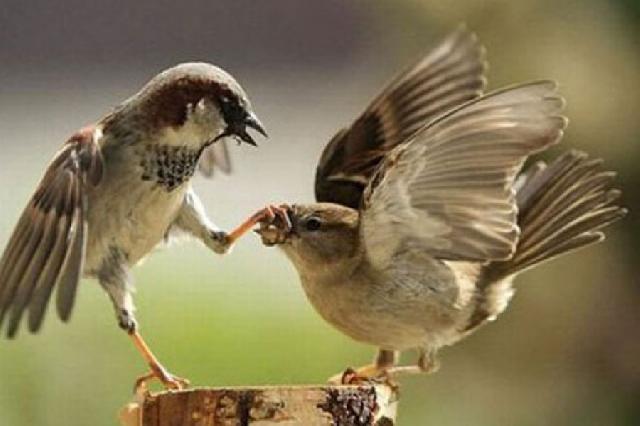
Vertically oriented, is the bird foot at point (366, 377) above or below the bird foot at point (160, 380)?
below

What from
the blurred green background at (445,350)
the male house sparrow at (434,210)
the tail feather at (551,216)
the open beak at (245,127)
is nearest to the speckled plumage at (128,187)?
the open beak at (245,127)

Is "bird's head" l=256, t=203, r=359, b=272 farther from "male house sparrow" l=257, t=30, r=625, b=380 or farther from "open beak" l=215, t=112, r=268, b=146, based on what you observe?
"open beak" l=215, t=112, r=268, b=146

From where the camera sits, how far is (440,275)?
2.20 meters

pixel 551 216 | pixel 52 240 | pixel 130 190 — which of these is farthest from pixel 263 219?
pixel 551 216

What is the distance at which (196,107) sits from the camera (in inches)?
77.5

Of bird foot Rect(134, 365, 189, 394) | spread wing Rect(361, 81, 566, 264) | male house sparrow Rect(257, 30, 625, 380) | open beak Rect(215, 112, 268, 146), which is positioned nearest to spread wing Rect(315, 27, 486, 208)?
male house sparrow Rect(257, 30, 625, 380)

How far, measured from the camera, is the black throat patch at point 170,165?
2020 mm

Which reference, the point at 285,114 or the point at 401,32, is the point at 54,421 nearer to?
the point at 401,32

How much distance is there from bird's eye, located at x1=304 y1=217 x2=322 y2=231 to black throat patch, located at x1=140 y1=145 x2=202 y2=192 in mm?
146

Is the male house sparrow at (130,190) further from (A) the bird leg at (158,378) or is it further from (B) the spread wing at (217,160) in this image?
(B) the spread wing at (217,160)

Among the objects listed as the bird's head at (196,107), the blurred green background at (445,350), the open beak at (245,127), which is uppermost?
the bird's head at (196,107)

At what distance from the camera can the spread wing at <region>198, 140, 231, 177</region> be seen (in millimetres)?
2258

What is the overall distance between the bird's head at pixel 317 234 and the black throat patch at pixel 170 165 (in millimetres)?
105

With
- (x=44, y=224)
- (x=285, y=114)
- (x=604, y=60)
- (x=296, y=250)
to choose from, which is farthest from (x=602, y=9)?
(x=285, y=114)
